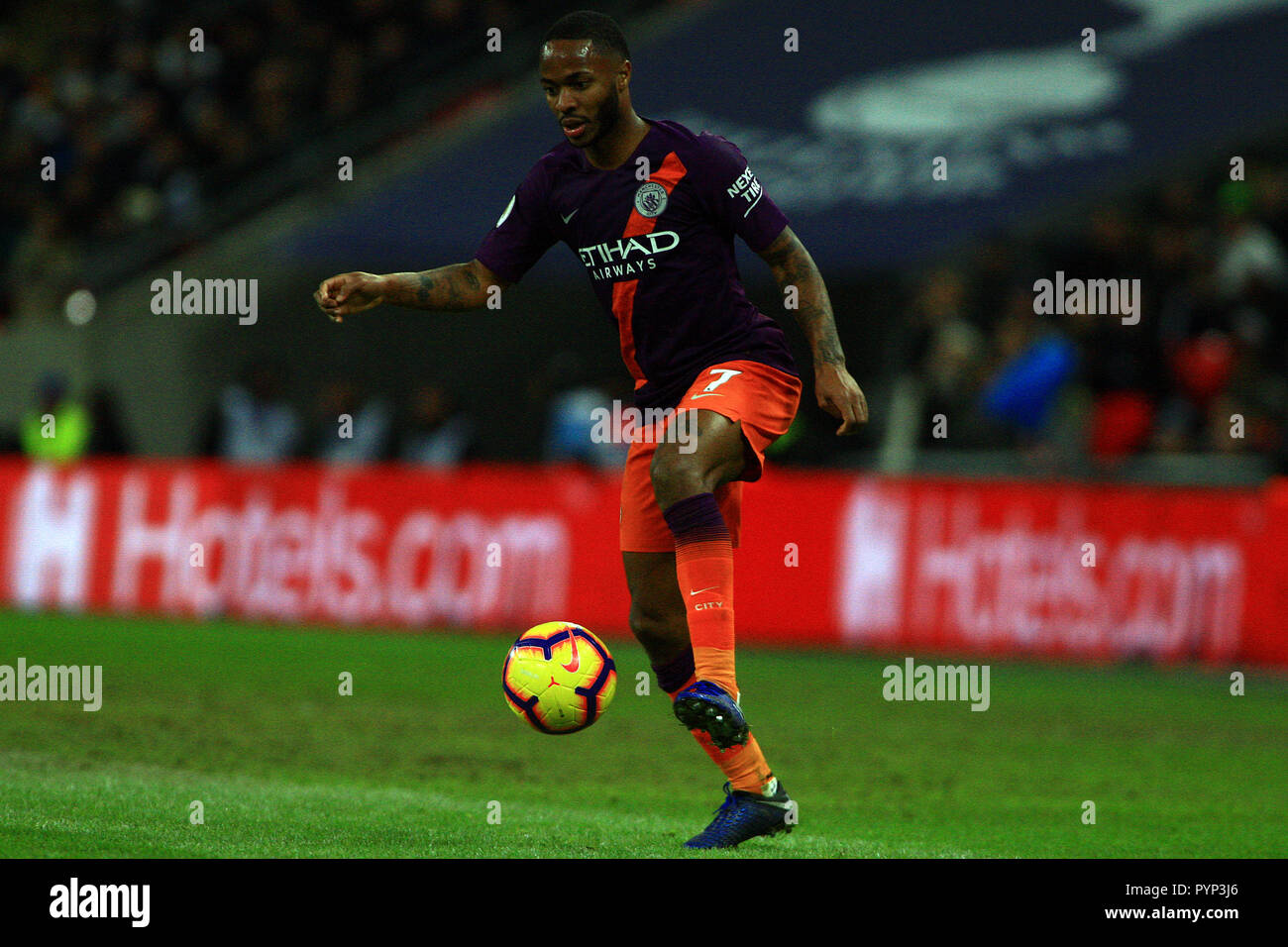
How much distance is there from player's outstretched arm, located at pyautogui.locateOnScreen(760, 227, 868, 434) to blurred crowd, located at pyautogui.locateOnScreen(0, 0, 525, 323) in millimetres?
18202

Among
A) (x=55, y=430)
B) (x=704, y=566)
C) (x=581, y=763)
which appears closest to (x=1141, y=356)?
(x=581, y=763)

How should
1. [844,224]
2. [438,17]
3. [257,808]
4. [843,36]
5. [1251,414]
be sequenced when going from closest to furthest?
[257,808] → [1251,414] → [844,224] → [843,36] → [438,17]

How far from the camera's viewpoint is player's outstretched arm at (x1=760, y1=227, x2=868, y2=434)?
6289mm

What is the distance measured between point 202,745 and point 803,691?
4.96 metres

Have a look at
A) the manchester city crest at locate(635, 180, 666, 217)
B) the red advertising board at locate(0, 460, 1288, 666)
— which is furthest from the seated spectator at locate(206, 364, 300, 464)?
the manchester city crest at locate(635, 180, 666, 217)

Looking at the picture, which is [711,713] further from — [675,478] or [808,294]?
[808,294]

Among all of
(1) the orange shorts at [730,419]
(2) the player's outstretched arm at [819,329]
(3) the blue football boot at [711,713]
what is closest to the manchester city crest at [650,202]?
(2) the player's outstretched arm at [819,329]

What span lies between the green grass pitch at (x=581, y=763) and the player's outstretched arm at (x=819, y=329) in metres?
1.58

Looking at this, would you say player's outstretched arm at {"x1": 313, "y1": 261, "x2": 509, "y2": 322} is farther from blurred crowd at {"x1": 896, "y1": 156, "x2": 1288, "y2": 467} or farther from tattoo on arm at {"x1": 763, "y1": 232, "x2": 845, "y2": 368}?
blurred crowd at {"x1": 896, "y1": 156, "x2": 1288, "y2": 467}

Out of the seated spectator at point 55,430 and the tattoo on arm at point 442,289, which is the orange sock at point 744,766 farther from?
the seated spectator at point 55,430

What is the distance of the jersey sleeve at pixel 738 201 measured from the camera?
6504mm
